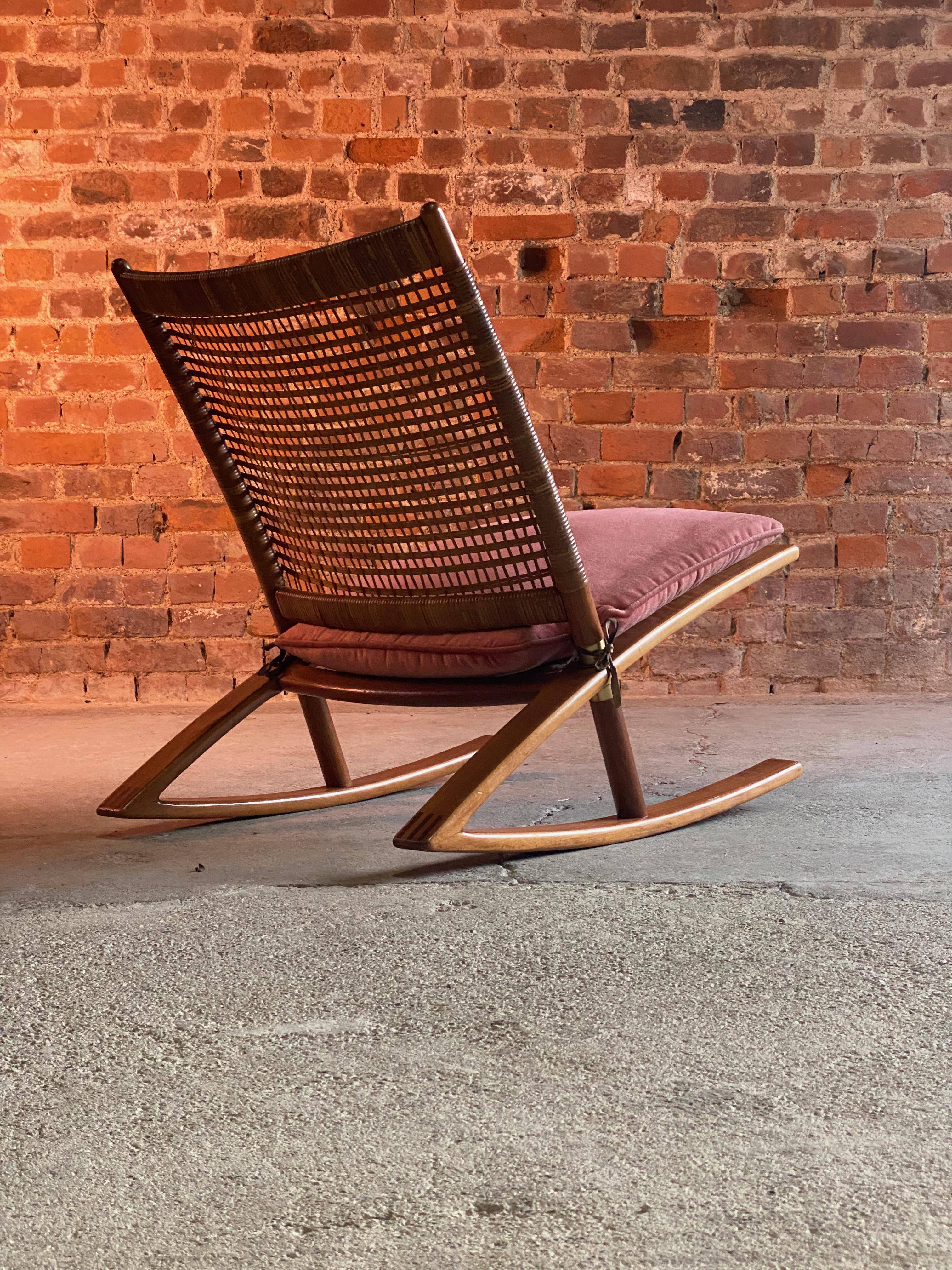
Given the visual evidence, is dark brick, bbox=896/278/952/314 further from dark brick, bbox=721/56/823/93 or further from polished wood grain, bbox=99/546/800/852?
polished wood grain, bbox=99/546/800/852

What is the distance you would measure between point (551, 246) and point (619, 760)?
7.41 feet

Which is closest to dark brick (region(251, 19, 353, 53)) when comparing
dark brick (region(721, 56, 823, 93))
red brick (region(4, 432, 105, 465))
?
dark brick (region(721, 56, 823, 93))

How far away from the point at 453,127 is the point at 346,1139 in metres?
3.36

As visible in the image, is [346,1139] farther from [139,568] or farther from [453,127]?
[453,127]

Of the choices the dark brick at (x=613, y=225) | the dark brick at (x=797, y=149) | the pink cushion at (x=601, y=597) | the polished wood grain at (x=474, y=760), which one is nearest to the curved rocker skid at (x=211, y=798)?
the polished wood grain at (x=474, y=760)

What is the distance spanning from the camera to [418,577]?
6.80 feet

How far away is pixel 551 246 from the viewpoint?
384 centimetres

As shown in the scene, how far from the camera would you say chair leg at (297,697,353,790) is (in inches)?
94.2

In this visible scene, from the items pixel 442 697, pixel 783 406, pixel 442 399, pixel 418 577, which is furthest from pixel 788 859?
pixel 783 406

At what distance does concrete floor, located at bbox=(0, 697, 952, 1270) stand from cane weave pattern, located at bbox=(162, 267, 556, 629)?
44 centimetres

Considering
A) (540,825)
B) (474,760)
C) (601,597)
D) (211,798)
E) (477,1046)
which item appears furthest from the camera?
(211,798)

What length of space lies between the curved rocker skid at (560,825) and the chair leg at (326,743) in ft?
1.38

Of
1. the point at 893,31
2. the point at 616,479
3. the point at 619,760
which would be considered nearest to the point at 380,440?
the point at 619,760

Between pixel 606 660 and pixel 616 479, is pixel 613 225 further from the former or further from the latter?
pixel 606 660
